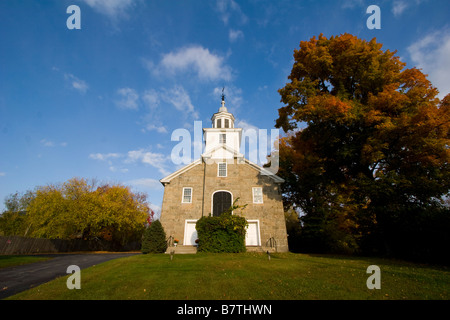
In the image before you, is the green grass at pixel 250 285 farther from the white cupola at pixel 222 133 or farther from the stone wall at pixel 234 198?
the white cupola at pixel 222 133

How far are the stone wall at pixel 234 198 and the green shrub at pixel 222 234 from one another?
8.98 feet

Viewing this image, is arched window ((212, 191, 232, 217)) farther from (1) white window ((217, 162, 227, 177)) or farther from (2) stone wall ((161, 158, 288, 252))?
(1) white window ((217, 162, 227, 177))

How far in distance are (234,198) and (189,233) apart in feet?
16.3

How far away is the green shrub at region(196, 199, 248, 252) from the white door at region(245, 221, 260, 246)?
2.66 metres

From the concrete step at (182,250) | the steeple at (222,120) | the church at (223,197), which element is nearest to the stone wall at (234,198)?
the church at (223,197)

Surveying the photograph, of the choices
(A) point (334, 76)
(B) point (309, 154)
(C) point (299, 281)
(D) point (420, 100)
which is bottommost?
(C) point (299, 281)

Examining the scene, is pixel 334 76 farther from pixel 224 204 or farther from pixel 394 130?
pixel 224 204

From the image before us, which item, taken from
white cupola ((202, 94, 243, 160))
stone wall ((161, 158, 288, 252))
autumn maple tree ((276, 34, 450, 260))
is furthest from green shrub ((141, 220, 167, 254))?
autumn maple tree ((276, 34, 450, 260))

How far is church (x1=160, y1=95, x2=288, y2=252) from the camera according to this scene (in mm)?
18250

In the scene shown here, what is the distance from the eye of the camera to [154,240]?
16.2 meters

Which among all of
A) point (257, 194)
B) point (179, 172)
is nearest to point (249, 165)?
point (257, 194)
